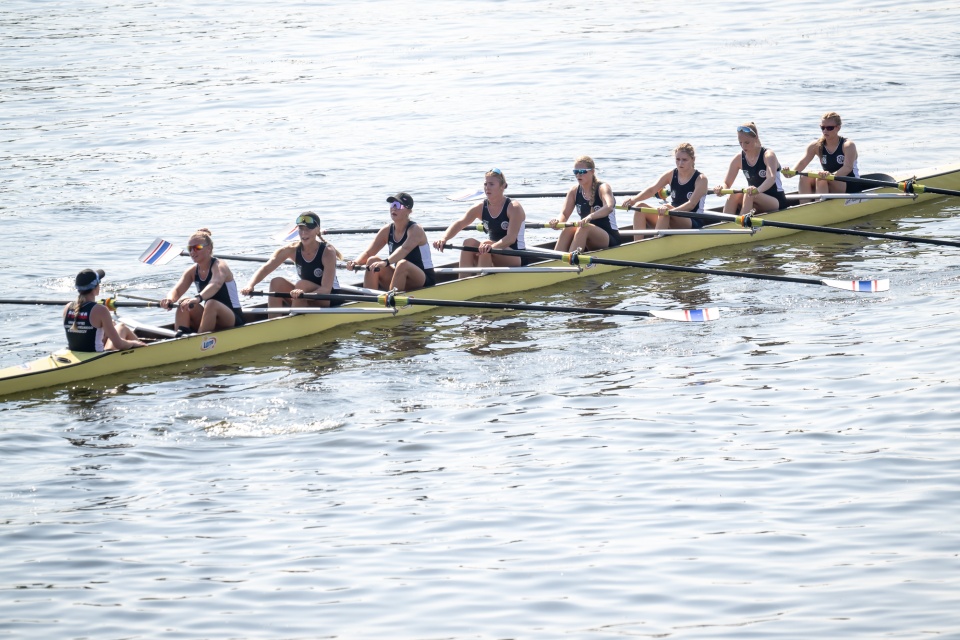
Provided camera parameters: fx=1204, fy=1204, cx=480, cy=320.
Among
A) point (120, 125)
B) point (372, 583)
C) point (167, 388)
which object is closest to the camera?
point (372, 583)

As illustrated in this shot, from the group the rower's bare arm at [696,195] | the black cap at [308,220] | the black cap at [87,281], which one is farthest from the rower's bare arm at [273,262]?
the rower's bare arm at [696,195]

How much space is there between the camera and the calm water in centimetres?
869

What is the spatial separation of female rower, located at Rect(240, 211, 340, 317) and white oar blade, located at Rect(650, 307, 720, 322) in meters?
4.02

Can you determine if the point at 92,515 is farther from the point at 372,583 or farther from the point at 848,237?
the point at 848,237

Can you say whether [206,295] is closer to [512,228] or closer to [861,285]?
[512,228]

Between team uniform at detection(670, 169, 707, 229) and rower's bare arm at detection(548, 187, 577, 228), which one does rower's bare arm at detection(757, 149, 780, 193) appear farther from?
rower's bare arm at detection(548, 187, 577, 228)

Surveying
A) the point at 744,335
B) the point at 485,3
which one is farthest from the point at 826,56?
the point at 744,335

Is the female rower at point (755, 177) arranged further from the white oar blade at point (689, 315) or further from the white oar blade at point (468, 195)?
the white oar blade at point (689, 315)

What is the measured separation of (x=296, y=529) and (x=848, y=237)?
40.4 ft

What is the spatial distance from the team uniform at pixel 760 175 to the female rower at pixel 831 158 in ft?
2.38

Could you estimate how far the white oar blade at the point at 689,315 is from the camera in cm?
1432

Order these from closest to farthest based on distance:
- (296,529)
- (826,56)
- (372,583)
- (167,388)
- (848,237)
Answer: (372,583), (296,529), (167,388), (848,237), (826,56)

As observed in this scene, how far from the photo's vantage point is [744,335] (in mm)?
14438

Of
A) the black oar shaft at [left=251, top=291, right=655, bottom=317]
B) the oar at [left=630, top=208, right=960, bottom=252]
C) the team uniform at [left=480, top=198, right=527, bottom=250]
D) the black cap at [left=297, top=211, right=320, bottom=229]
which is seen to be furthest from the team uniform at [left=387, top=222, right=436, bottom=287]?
the oar at [left=630, top=208, right=960, bottom=252]
